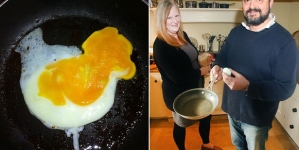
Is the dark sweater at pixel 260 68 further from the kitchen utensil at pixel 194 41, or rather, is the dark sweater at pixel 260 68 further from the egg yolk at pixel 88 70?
the egg yolk at pixel 88 70

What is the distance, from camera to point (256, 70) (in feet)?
2.27

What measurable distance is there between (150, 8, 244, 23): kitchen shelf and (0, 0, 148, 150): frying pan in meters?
0.19

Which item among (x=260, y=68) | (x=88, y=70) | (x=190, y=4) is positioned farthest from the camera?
(x=88, y=70)

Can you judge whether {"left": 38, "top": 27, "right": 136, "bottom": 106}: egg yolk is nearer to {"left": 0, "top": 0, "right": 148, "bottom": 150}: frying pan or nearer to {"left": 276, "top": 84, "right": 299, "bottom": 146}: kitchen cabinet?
{"left": 0, "top": 0, "right": 148, "bottom": 150}: frying pan

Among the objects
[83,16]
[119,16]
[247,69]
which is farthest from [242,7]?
[83,16]

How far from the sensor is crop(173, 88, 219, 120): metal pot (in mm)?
769

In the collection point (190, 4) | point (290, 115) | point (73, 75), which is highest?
point (190, 4)

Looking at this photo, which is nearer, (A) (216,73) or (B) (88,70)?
(A) (216,73)

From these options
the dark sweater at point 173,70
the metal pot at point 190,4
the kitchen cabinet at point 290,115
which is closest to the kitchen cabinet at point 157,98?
the dark sweater at point 173,70

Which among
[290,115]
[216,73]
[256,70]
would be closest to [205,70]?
[216,73]

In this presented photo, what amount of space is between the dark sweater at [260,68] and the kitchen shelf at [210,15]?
41 millimetres

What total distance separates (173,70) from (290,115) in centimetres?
40

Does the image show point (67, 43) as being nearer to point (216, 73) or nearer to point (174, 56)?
Answer: point (174, 56)

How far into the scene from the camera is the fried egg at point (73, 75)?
91 centimetres
